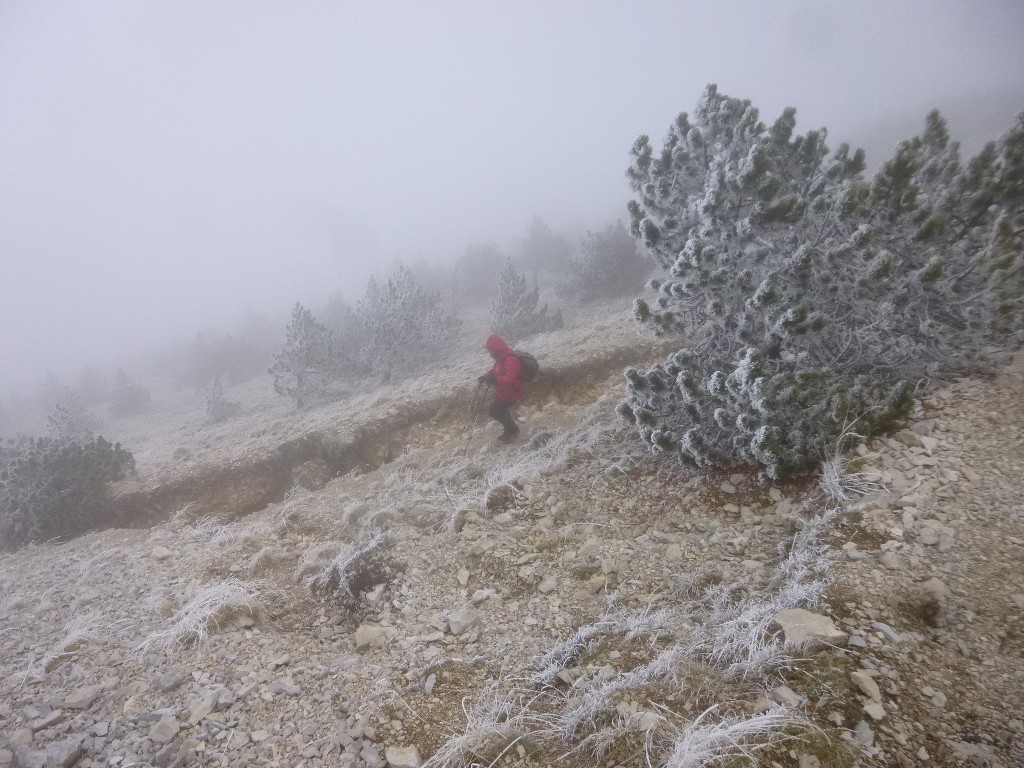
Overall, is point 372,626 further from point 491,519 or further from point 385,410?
point 385,410

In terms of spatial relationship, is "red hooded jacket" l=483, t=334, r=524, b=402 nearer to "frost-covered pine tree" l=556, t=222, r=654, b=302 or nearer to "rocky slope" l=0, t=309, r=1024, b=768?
"rocky slope" l=0, t=309, r=1024, b=768

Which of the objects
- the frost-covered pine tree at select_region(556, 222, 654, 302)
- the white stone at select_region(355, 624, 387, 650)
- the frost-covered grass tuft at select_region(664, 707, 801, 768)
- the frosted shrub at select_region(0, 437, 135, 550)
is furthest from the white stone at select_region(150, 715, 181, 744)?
the frost-covered pine tree at select_region(556, 222, 654, 302)

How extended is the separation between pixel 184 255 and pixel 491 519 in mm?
102230

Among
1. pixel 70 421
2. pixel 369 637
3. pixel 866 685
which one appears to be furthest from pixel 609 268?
pixel 70 421

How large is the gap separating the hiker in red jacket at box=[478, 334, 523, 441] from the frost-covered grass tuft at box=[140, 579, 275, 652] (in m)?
4.17

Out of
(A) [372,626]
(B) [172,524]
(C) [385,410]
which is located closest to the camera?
(A) [372,626]

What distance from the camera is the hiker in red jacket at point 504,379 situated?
7.48 m

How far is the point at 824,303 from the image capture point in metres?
4.88

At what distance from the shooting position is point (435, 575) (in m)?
4.42

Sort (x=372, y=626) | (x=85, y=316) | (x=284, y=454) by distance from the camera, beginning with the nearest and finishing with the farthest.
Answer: (x=372, y=626) < (x=284, y=454) < (x=85, y=316)

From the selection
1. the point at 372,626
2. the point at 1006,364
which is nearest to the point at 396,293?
the point at 372,626

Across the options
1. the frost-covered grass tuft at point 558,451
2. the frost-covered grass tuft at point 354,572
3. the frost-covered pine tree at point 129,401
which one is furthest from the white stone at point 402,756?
the frost-covered pine tree at point 129,401

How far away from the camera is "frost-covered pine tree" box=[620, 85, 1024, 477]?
4.31m

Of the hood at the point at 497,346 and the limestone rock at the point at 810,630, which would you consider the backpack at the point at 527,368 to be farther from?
the limestone rock at the point at 810,630
